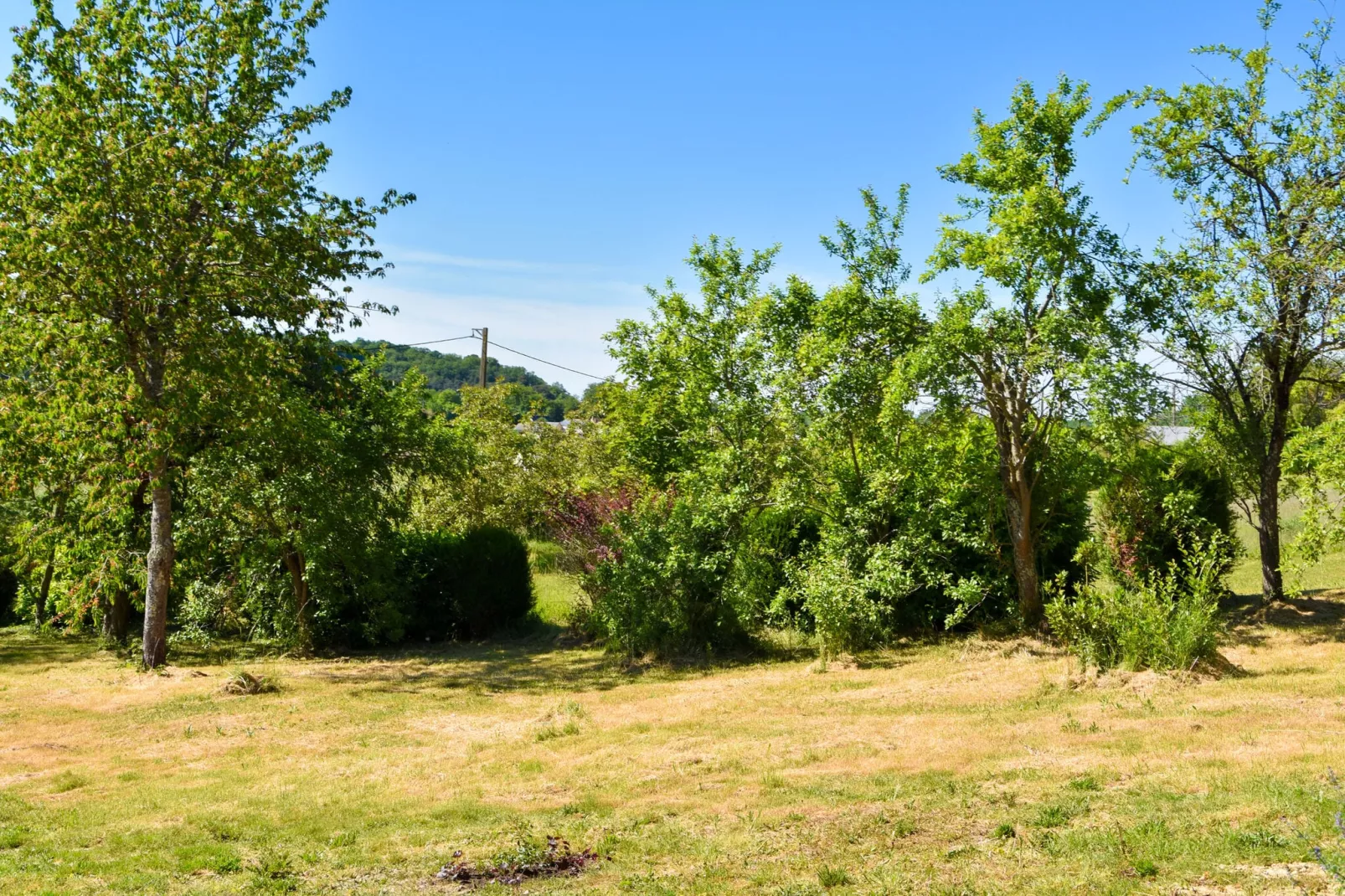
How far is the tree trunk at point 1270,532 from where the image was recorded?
14430 millimetres

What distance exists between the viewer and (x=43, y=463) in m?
15.1

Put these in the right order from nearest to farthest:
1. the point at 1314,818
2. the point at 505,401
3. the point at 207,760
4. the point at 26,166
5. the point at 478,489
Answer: the point at 1314,818 → the point at 207,760 → the point at 26,166 → the point at 478,489 → the point at 505,401

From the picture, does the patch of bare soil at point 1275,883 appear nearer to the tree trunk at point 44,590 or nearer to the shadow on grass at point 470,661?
the shadow on grass at point 470,661

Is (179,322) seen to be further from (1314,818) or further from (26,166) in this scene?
(1314,818)

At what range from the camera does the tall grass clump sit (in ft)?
34.3

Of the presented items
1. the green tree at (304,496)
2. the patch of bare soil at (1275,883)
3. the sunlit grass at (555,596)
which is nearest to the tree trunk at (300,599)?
the green tree at (304,496)

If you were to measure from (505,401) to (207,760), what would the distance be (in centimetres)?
2480

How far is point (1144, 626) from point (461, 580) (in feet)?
35.9

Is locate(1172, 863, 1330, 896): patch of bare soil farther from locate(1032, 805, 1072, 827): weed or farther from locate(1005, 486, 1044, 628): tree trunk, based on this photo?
locate(1005, 486, 1044, 628): tree trunk

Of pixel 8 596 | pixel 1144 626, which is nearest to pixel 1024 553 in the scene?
pixel 1144 626

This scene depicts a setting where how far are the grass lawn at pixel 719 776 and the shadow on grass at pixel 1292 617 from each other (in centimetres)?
10

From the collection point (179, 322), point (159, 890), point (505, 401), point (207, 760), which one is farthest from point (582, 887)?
point (505, 401)

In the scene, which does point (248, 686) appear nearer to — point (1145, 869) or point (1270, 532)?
point (1145, 869)

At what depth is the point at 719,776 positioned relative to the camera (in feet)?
26.2
